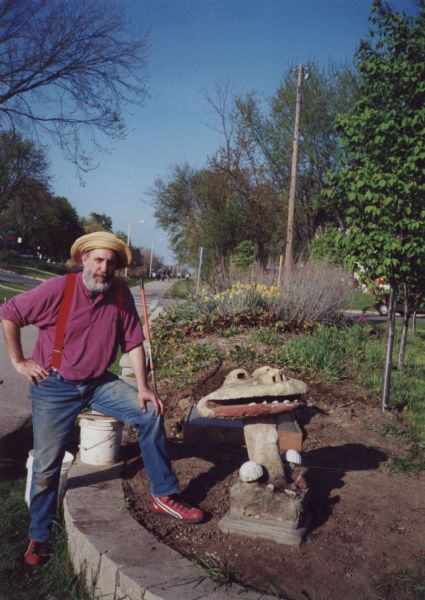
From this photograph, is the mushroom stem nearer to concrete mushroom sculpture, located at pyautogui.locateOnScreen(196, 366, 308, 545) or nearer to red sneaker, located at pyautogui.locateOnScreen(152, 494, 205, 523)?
concrete mushroom sculpture, located at pyautogui.locateOnScreen(196, 366, 308, 545)

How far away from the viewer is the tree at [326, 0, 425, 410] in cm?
578

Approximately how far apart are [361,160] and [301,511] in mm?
4224

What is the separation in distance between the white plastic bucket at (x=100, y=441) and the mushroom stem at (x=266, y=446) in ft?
3.94

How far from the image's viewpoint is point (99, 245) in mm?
3455

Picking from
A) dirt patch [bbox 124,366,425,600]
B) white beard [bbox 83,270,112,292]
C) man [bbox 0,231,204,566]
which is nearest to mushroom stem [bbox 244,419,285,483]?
dirt patch [bbox 124,366,425,600]

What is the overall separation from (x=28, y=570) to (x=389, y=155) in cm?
502

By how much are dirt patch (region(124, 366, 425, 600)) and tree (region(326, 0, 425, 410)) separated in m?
1.50

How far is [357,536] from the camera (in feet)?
10.5

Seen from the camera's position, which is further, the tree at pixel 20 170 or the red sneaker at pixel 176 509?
the tree at pixel 20 170

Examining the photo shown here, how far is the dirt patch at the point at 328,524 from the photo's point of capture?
108 inches

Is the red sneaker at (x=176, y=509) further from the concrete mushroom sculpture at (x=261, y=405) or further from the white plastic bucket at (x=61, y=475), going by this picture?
the white plastic bucket at (x=61, y=475)

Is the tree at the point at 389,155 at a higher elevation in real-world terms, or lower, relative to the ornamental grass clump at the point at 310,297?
higher

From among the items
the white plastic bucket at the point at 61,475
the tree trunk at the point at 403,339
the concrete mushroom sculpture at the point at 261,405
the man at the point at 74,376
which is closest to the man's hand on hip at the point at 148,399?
the man at the point at 74,376

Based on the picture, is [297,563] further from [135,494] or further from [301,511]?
[135,494]
